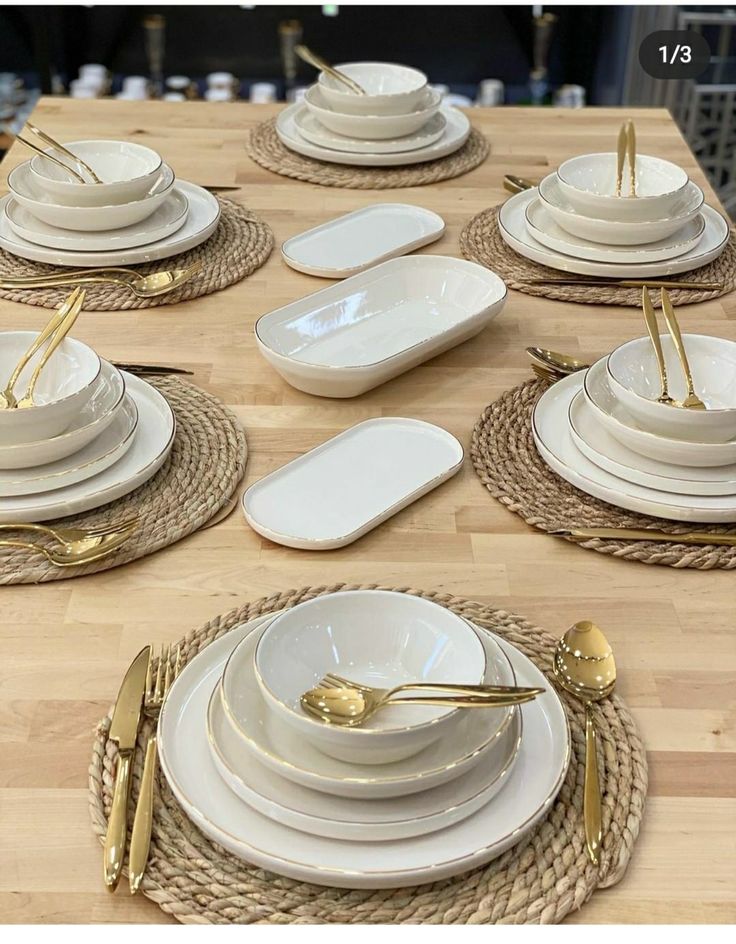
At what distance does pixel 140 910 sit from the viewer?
591 mm

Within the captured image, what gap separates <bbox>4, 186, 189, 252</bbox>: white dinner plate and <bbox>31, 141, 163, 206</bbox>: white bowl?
0.03 metres

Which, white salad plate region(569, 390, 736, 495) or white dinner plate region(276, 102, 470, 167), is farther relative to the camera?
white dinner plate region(276, 102, 470, 167)

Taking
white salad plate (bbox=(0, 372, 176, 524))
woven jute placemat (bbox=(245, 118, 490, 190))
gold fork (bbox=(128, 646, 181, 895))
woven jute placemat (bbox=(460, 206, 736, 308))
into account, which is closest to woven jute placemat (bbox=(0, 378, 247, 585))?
white salad plate (bbox=(0, 372, 176, 524))

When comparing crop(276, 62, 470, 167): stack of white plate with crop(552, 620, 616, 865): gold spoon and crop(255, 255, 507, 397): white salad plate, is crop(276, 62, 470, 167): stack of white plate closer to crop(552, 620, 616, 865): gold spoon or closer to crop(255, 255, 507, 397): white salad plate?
crop(255, 255, 507, 397): white salad plate

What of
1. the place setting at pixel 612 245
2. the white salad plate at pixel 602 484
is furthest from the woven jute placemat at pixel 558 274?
the white salad plate at pixel 602 484

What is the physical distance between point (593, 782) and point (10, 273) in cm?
91

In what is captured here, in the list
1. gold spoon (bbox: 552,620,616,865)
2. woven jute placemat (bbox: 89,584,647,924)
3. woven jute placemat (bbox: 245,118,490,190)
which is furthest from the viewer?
woven jute placemat (bbox: 245,118,490,190)

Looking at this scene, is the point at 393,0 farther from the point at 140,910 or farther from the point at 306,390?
the point at 140,910

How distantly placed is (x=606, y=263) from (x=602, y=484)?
18.4 inches

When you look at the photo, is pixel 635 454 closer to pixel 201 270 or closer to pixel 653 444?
pixel 653 444

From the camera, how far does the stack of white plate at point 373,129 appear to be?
5.09ft

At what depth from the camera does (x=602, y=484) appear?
908 mm

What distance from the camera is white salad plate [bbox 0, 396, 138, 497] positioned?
34.6 inches

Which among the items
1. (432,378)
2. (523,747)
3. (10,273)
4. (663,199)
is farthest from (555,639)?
(10,273)
